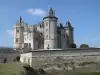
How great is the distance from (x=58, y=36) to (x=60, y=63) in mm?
17251

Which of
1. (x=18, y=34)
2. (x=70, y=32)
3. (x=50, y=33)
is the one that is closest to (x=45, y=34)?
(x=50, y=33)

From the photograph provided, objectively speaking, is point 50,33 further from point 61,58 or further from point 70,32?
point 61,58

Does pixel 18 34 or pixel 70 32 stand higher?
pixel 70 32

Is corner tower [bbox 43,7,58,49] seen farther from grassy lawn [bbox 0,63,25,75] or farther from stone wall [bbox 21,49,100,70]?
grassy lawn [bbox 0,63,25,75]

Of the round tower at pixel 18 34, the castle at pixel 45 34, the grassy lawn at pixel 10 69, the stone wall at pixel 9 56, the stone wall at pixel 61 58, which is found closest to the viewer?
the grassy lawn at pixel 10 69

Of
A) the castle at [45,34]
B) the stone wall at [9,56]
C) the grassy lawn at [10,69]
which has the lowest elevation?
the grassy lawn at [10,69]

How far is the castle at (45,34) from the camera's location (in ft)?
202

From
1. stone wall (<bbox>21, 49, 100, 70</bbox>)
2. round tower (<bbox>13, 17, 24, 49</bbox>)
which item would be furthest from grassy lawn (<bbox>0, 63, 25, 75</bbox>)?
round tower (<bbox>13, 17, 24, 49</bbox>)

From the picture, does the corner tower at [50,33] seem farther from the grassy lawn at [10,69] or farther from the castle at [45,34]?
the grassy lawn at [10,69]

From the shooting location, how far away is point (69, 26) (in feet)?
236

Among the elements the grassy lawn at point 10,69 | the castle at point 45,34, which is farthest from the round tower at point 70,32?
the grassy lawn at point 10,69

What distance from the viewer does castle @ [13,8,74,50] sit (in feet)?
202

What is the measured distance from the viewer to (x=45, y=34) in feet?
206

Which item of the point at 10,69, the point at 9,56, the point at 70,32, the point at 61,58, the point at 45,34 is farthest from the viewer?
the point at 70,32
